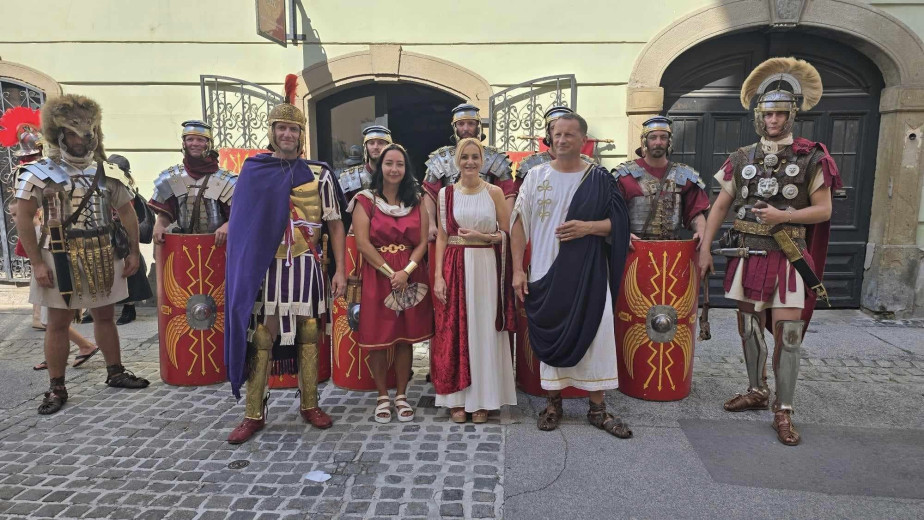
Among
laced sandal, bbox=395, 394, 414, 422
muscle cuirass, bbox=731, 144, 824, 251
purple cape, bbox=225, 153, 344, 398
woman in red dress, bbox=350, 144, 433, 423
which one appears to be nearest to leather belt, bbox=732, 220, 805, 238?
muscle cuirass, bbox=731, 144, 824, 251

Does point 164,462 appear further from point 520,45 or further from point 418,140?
point 520,45

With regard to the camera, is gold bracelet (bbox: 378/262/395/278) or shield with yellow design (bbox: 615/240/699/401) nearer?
gold bracelet (bbox: 378/262/395/278)

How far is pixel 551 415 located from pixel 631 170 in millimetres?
1782

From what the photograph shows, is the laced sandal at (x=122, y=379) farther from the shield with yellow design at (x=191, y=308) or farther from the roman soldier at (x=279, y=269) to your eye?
the roman soldier at (x=279, y=269)

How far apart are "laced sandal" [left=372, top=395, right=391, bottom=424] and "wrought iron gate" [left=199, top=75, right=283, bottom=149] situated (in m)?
4.00

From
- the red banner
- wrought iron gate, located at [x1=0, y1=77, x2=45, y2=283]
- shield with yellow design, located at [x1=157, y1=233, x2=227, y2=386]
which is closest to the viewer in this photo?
shield with yellow design, located at [x1=157, y1=233, x2=227, y2=386]

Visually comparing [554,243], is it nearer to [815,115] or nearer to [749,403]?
[749,403]

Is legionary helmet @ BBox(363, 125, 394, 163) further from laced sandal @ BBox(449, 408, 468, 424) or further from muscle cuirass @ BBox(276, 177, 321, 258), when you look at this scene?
laced sandal @ BBox(449, 408, 468, 424)

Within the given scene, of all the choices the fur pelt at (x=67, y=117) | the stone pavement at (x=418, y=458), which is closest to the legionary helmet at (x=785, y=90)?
the stone pavement at (x=418, y=458)

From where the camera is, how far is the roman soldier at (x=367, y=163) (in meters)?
4.36

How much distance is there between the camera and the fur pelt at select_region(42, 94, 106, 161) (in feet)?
12.2

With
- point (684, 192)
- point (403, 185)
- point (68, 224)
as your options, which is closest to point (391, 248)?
point (403, 185)

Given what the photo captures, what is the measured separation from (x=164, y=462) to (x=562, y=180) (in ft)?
9.02

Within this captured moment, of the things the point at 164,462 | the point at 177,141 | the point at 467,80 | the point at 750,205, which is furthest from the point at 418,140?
the point at 164,462
